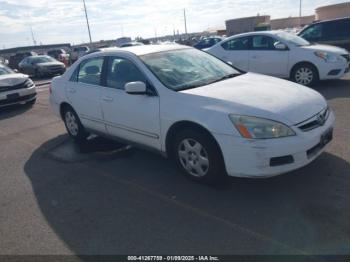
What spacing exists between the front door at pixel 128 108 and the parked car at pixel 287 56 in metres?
5.66

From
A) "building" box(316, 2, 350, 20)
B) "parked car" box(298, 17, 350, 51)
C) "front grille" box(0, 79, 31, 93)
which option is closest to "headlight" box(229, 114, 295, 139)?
"front grille" box(0, 79, 31, 93)

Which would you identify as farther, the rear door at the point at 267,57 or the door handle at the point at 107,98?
the rear door at the point at 267,57

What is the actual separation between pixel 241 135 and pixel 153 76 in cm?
147

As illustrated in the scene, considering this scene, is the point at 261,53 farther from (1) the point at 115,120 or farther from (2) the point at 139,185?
(2) the point at 139,185

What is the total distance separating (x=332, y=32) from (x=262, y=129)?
9.28 metres

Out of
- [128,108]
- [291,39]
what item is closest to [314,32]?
[291,39]

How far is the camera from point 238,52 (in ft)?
33.1

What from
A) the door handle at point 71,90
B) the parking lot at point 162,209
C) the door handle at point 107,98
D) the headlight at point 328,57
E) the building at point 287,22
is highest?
the door handle at point 71,90

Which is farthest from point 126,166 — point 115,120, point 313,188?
point 313,188

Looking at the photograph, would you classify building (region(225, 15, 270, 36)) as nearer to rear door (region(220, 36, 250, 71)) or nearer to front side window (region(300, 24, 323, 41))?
front side window (region(300, 24, 323, 41))

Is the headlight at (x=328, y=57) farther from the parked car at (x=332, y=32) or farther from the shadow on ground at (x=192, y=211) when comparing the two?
the shadow on ground at (x=192, y=211)

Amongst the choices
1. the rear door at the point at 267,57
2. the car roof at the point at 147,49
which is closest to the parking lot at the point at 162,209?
the car roof at the point at 147,49

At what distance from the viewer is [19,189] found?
4.55 m

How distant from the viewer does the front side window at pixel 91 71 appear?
17.2 feet
